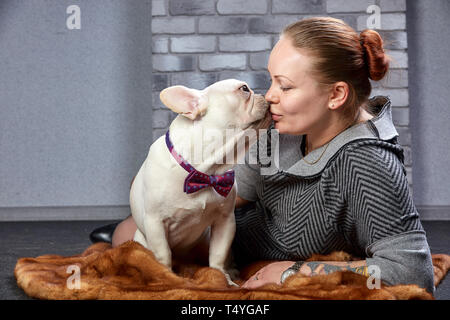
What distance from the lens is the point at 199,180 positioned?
4.01 feet

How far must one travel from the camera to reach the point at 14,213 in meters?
3.16

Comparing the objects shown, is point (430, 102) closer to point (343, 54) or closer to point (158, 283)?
point (343, 54)

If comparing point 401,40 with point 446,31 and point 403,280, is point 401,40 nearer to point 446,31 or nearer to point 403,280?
point 446,31

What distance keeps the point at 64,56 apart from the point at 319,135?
2.17m

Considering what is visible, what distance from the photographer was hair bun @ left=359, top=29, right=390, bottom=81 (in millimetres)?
1301

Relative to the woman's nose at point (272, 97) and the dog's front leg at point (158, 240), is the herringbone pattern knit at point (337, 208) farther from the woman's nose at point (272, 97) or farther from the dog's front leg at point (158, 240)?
the dog's front leg at point (158, 240)

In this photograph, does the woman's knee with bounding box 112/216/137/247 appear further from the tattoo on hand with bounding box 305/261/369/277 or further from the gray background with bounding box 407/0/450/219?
the gray background with bounding box 407/0/450/219

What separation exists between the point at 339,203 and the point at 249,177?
1.11 feet

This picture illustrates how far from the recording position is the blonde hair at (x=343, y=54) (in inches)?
50.8

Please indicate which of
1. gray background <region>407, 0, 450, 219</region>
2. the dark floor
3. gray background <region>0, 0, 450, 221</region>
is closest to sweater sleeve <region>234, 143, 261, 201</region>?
the dark floor

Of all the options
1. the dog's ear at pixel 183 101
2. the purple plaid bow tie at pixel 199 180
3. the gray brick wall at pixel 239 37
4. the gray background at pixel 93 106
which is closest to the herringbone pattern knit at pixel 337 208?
the purple plaid bow tie at pixel 199 180

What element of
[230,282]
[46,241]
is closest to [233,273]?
[230,282]

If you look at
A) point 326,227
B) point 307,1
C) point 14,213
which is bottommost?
point 14,213

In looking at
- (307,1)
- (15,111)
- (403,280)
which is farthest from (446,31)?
(15,111)
